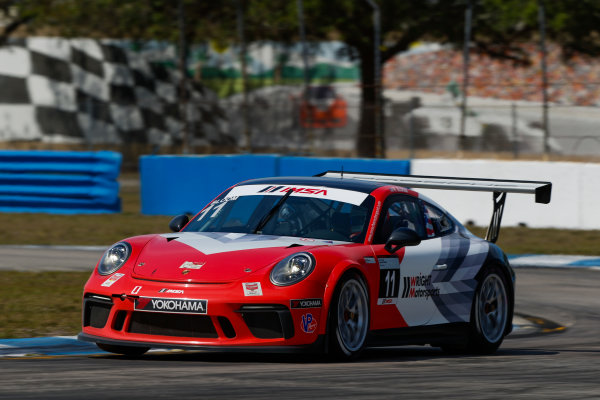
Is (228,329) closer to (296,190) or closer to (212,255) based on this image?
(212,255)

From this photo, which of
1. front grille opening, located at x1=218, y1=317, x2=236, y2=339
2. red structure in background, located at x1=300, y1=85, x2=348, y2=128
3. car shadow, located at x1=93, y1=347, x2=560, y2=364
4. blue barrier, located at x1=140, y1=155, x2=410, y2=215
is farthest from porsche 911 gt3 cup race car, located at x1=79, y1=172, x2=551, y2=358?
red structure in background, located at x1=300, y1=85, x2=348, y2=128

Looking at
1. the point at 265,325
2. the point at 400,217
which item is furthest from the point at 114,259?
the point at 400,217

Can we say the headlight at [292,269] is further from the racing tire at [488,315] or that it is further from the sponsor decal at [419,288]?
the racing tire at [488,315]

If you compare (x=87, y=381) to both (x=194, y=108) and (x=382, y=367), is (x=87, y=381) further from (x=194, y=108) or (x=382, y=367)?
(x=194, y=108)

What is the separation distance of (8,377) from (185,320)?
1.21m

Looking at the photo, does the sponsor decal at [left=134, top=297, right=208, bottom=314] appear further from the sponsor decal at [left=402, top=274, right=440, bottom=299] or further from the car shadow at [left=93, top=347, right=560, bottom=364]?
the sponsor decal at [left=402, top=274, right=440, bottom=299]

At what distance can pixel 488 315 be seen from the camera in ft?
31.0

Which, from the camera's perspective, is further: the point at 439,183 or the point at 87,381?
the point at 439,183

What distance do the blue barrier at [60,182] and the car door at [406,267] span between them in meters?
14.0

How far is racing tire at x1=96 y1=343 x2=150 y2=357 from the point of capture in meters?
8.07

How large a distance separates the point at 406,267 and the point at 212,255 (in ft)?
4.77

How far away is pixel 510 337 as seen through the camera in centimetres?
1034

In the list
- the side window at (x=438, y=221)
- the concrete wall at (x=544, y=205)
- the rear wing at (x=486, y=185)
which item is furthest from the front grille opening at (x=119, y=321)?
the concrete wall at (x=544, y=205)

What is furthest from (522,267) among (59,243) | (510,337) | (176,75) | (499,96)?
(176,75)
